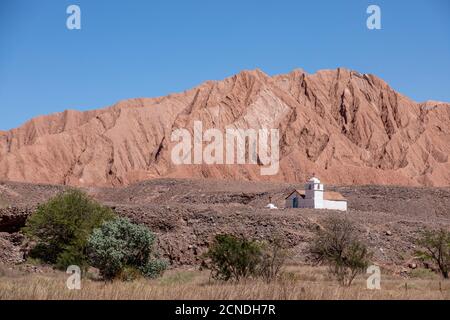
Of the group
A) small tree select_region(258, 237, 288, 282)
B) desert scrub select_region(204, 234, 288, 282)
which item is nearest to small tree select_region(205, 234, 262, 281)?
desert scrub select_region(204, 234, 288, 282)

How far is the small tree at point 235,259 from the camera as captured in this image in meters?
21.8

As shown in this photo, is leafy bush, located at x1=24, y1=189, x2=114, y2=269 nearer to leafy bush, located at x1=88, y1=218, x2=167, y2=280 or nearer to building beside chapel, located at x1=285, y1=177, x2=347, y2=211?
leafy bush, located at x1=88, y1=218, x2=167, y2=280

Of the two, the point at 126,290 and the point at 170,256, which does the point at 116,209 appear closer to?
the point at 170,256

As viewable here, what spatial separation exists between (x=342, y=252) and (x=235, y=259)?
16.6ft

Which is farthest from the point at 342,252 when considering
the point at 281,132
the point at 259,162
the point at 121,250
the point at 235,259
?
the point at 281,132

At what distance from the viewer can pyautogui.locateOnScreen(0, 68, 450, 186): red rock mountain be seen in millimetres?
98688

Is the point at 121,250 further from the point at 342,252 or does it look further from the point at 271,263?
the point at 342,252

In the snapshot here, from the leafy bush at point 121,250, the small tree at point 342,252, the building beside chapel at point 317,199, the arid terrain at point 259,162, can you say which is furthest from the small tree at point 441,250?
the building beside chapel at point 317,199

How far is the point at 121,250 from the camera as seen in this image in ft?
72.7

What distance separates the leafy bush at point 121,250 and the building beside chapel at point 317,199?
24.8 meters

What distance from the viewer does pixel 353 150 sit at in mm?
105000

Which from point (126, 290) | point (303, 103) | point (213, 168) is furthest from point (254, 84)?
point (126, 290)

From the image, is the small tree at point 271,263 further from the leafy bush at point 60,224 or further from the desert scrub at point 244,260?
the leafy bush at point 60,224

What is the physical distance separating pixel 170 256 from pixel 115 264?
919 cm
